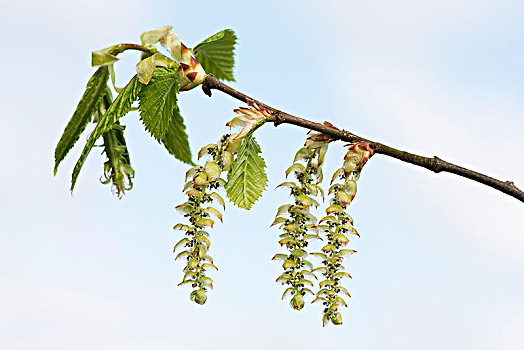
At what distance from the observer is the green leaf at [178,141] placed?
82.4 inches

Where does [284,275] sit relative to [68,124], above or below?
below

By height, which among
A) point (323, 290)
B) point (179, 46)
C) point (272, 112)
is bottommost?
point (323, 290)

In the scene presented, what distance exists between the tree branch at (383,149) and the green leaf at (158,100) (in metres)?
0.11

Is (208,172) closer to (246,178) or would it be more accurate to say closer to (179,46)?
(246,178)

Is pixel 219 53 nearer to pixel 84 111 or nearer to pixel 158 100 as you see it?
pixel 158 100

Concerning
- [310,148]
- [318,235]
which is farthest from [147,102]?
[318,235]

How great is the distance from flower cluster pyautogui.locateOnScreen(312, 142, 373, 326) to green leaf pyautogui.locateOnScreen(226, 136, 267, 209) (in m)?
0.20

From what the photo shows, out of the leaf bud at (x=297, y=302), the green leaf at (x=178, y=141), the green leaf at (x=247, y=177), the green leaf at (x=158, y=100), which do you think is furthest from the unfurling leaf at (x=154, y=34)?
the leaf bud at (x=297, y=302)

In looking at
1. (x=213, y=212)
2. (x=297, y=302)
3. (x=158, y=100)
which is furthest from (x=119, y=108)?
(x=297, y=302)

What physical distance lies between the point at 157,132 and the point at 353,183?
534mm

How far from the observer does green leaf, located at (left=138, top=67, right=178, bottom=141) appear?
1.73 metres

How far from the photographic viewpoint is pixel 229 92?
1668 mm

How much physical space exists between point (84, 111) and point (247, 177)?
18.3 inches

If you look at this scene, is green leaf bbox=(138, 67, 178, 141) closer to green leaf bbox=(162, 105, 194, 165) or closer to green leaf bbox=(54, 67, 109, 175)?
green leaf bbox=(54, 67, 109, 175)
